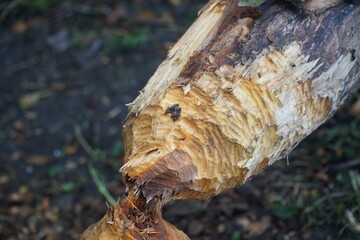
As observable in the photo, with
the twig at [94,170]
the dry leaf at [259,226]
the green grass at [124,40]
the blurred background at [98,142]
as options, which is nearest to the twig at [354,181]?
the blurred background at [98,142]

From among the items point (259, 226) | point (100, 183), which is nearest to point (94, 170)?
point (100, 183)

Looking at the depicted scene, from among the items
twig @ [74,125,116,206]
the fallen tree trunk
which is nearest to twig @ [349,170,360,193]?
the fallen tree trunk

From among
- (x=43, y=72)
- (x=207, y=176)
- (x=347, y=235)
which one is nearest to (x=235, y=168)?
(x=207, y=176)

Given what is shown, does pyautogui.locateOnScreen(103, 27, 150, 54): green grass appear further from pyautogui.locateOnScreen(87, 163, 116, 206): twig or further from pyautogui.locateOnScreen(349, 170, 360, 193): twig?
pyautogui.locateOnScreen(349, 170, 360, 193): twig

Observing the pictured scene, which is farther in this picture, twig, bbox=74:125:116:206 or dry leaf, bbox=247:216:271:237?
twig, bbox=74:125:116:206

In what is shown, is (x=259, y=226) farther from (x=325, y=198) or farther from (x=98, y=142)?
(x=98, y=142)

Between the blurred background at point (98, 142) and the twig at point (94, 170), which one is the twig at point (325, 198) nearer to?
the blurred background at point (98, 142)
